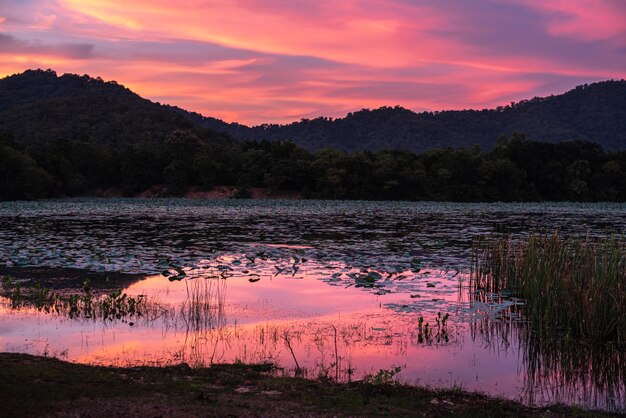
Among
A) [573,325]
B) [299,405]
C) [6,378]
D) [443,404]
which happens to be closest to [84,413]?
[6,378]

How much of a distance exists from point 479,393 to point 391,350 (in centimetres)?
343

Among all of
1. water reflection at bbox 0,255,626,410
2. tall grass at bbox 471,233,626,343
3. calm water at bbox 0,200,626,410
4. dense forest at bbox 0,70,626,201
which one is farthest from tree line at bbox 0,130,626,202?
tall grass at bbox 471,233,626,343

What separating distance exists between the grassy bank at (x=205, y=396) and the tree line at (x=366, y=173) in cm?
12705

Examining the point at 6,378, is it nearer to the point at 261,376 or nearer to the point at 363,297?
the point at 261,376

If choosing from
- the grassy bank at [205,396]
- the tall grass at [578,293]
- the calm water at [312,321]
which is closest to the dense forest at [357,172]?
the calm water at [312,321]

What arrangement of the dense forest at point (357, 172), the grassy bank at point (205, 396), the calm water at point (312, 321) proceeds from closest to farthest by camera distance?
the grassy bank at point (205, 396), the calm water at point (312, 321), the dense forest at point (357, 172)

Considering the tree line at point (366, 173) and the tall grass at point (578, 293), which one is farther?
the tree line at point (366, 173)

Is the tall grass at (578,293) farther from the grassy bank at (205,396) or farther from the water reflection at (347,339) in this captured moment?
the grassy bank at (205,396)

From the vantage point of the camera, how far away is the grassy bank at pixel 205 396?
10164 mm

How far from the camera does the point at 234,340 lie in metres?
16.3

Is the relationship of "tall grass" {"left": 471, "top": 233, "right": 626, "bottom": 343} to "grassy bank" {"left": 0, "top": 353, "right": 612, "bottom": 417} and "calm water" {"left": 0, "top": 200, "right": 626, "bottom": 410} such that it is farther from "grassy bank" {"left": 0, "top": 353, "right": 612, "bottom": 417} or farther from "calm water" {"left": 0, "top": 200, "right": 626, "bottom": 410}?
"grassy bank" {"left": 0, "top": 353, "right": 612, "bottom": 417}

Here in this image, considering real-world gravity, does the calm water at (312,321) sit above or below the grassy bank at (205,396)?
below

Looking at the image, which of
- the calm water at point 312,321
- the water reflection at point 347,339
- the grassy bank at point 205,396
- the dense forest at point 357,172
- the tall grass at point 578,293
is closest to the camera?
the grassy bank at point 205,396

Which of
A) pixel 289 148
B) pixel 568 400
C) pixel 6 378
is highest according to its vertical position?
pixel 289 148
